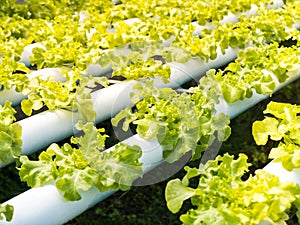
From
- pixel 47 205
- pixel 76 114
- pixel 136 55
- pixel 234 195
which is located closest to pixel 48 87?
pixel 76 114

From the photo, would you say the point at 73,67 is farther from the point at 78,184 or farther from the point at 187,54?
the point at 78,184

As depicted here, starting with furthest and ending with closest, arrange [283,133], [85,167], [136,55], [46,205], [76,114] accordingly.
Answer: [136,55] → [76,114] → [283,133] → [85,167] → [46,205]

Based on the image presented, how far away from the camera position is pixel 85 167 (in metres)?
1.88

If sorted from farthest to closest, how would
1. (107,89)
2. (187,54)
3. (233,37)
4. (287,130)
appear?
(233,37)
(187,54)
(107,89)
(287,130)

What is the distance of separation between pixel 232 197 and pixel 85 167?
1.81 feet

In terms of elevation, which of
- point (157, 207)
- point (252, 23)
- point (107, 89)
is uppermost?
point (107, 89)

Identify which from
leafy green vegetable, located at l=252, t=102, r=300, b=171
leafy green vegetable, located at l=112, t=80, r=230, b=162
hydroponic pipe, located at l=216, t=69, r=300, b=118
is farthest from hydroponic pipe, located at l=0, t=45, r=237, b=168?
leafy green vegetable, located at l=252, t=102, r=300, b=171

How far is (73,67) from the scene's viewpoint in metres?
2.55

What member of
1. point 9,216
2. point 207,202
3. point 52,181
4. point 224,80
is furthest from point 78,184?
point 224,80

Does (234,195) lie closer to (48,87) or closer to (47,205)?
(47,205)

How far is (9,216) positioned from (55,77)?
106 centimetres

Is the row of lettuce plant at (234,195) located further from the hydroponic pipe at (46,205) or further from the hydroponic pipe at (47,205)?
the hydroponic pipe at (46,205)

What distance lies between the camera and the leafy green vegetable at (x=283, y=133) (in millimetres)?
1982

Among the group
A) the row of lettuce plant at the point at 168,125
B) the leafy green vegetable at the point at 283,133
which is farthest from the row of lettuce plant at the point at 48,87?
the leafy green vegetable at the point at 283,133
